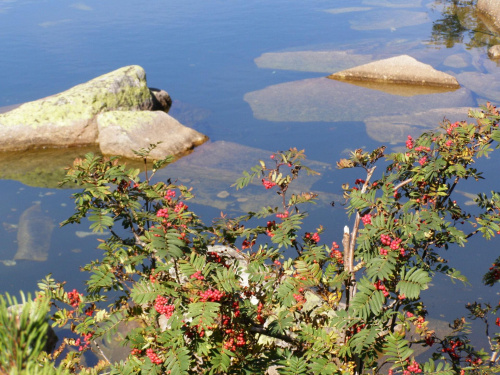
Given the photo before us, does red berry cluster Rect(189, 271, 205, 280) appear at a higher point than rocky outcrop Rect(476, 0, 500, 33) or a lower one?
lower

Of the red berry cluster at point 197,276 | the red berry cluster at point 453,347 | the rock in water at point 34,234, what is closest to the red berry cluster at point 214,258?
the red berry cluster at point 197,276

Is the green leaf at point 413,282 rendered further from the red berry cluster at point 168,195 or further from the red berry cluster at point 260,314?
the red berry cluster at point 168,195

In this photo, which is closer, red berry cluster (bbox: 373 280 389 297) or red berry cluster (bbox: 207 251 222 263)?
red berry cluster (bbox: 373 280 389 297)

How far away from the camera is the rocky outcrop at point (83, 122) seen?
8273 mm

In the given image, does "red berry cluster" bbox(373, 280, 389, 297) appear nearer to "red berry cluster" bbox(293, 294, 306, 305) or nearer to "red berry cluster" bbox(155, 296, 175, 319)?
"red berry cluster" bbox(293, 294, 306, 305)

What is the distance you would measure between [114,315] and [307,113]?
718 centimetres

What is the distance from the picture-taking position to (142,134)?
8.23 metres

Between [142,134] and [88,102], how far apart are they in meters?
1.37

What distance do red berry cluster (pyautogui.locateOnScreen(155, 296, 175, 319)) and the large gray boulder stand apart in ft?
18.9

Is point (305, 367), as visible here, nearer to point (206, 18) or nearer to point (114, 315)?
point (114, 315)

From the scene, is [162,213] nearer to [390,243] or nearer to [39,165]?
[390,243]

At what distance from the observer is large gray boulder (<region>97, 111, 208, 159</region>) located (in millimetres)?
8078

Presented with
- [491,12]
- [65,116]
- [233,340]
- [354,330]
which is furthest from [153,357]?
[491,12]

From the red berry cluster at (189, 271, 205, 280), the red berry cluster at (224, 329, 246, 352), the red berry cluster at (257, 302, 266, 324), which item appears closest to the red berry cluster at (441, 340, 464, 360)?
the red berry cluster at (257, 302, 266, 324)
